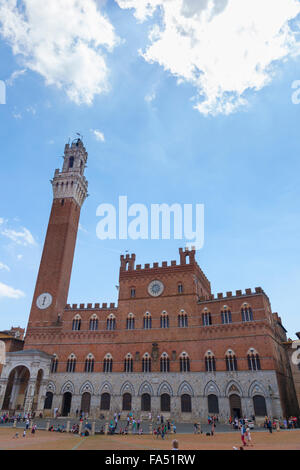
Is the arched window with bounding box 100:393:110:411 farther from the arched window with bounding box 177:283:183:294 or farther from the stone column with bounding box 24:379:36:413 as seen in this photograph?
the arched window with bounding box 177:283:183:294

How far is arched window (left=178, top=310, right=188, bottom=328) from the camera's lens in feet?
135

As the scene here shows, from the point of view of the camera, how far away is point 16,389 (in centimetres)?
4231

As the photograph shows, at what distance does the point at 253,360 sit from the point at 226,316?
597 cm

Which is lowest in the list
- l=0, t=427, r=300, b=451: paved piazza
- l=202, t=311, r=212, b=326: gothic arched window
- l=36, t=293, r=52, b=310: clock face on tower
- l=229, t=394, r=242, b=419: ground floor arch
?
l=0, t=427, r=300, b=451: paved piazza

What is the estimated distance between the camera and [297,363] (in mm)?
42219

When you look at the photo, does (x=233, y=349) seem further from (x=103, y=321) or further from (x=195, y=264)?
(x=103, y=321)

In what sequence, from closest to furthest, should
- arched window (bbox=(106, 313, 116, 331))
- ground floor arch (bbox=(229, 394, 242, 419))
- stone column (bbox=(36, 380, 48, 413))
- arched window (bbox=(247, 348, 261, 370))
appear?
ground floor arch (bbox=(229, 394, 242, 419))
arched window (bbox=(247, 348, 261, 370))
stone column (bbox=(36, 380, 48, 413))
arched window (bbox=(106, 313, 116, 331))

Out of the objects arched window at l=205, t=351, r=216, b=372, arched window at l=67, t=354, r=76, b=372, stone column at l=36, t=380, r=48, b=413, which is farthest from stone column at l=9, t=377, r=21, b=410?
arched window at l=205, t=351, r=216, b=372

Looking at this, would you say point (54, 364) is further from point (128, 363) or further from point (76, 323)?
point (128, 363)

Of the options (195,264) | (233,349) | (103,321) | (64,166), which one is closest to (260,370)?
(233,349)

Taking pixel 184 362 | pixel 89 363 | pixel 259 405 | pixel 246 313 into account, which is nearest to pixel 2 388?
Answer: pixel 89 363

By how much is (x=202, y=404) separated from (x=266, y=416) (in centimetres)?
732

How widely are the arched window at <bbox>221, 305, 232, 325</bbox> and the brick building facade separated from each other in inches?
5.1

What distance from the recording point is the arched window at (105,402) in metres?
39.9
